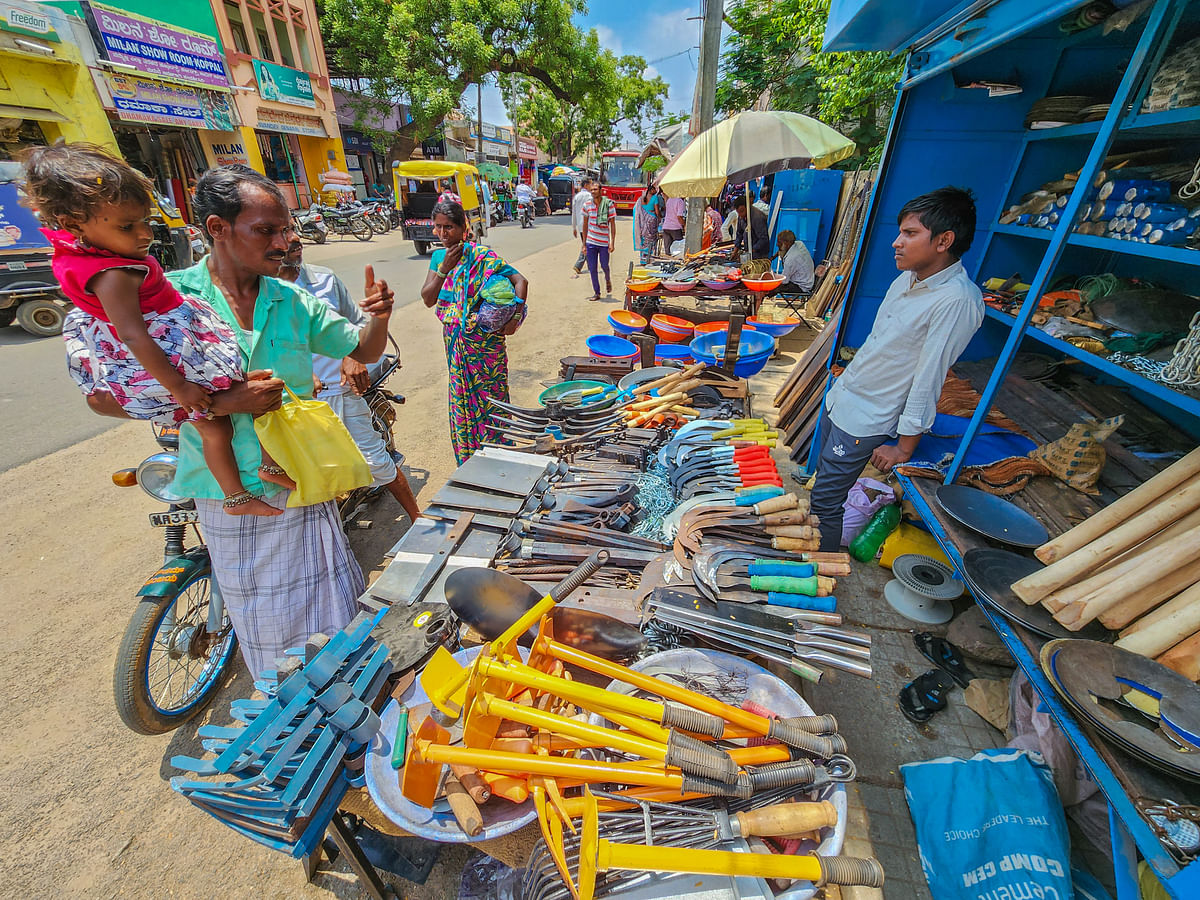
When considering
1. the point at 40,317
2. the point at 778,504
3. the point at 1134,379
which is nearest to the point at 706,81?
the point at 1134,379

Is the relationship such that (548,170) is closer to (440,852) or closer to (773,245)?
(773,245)

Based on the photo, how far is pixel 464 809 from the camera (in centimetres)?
127

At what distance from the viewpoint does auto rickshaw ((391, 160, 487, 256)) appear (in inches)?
621

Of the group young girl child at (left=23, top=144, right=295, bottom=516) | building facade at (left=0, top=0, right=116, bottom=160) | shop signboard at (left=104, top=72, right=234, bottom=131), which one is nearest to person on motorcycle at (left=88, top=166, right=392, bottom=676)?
young girl child at (left=23, top=144, right=295, bottom=516)

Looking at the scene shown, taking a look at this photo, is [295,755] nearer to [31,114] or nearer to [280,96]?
[31,114]

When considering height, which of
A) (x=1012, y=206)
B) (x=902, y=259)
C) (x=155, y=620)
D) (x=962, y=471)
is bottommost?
(x=155, y=620)

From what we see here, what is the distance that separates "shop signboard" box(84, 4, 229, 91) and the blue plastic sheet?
21085mm

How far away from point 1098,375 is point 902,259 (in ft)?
8.21

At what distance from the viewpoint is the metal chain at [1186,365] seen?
2.09m

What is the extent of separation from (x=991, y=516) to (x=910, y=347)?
1.00 meters

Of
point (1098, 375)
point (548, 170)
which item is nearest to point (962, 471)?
point (1098, 375)

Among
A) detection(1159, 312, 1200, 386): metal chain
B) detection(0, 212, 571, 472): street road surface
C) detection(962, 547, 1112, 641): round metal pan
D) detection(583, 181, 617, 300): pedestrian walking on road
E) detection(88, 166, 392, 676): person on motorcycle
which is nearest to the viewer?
detection(88, 166, 392, 676): person on motorcycle

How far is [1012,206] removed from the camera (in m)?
3.64

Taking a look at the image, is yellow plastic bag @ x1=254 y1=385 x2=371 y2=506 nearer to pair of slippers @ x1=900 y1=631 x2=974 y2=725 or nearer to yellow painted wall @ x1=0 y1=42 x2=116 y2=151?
pair of slippers @ x1=900 y1=631 x2=974 y2=725
